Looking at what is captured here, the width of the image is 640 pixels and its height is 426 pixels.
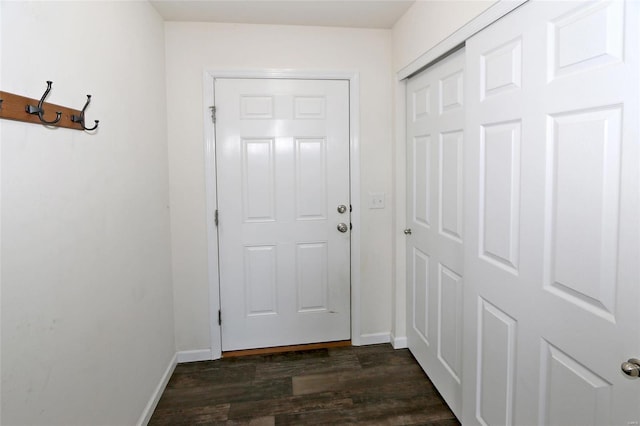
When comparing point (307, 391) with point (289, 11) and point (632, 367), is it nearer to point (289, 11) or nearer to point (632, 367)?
point (632, 367)

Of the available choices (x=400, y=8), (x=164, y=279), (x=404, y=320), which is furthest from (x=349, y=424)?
(x=400, y=8)

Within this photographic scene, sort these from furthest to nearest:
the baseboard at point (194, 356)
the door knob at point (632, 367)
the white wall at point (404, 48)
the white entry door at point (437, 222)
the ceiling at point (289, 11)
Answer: the baseboard at point (194, 356)
the ceiling at point (289, 11)
the white entry door at point (437, 222)
the white wall at point (404, 48)
the door knob at point (632, 367)

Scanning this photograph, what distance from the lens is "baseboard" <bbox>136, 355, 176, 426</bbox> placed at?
183cm

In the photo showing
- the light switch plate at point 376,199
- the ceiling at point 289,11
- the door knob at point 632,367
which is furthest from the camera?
the light switch plate at point 376,199

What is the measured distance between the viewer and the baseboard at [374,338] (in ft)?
8.70

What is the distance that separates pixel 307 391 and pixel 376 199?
4.46 feet

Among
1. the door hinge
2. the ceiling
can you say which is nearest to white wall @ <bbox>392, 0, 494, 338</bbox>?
the ceiling

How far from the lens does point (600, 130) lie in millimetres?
970

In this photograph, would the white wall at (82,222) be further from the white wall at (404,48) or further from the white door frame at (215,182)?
the white wall at (404,48)

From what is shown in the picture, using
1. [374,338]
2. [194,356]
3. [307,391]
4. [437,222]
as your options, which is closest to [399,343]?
[374,338]

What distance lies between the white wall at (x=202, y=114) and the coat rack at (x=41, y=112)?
1.05 metres

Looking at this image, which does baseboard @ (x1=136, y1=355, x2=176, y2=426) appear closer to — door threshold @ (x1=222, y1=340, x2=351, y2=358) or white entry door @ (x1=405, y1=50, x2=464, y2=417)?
door threshold @ (x1=222, y1=340, x2=351, y2=358)

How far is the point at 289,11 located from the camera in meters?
2.17

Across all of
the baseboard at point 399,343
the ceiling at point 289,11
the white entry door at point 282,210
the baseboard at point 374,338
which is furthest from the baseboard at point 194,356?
the ceiling at point 289,11
